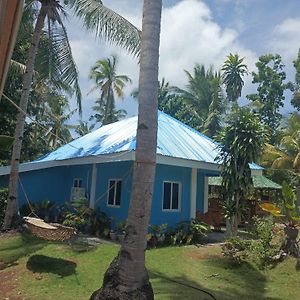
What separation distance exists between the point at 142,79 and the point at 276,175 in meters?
24.4

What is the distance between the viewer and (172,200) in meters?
14.7

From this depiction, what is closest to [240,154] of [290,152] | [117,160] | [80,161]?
[117,160]

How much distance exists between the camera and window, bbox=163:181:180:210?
14.5 m

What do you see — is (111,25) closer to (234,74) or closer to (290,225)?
(290,225)

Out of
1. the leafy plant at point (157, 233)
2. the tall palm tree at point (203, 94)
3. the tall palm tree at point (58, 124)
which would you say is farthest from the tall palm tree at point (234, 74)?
the leafy plant at point (157, 233)

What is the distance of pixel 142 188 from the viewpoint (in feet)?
19.3

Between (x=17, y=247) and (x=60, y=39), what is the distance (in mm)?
8226

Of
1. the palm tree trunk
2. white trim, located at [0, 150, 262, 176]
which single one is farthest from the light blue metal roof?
the palm tree trunk

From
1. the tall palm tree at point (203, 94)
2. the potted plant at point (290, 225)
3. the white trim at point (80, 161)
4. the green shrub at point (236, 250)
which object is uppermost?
the tall palm tree at point (203, 94)

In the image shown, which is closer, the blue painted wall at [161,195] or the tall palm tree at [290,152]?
the blue painted wall at [161,195]

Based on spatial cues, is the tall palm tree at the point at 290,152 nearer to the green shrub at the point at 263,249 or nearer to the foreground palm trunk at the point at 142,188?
the green shrub at the point at 263,249

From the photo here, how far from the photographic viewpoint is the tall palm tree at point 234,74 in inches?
1341

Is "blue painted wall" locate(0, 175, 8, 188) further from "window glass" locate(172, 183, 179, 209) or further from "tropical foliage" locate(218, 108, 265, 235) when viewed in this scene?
"tropical foliage" locate(218, 108, 265, 235)

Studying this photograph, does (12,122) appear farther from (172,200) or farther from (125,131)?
(172,200)
